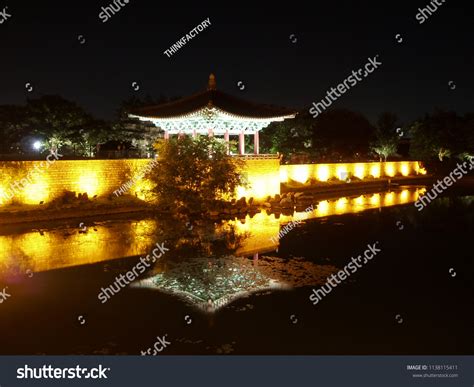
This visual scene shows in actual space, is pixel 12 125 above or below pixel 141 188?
above

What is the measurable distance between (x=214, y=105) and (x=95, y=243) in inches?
443

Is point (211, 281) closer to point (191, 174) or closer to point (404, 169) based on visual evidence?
point (191, 174)

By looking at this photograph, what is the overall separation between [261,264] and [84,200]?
1188 centimetres

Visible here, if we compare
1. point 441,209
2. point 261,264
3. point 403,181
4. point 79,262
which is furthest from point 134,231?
point 403,181

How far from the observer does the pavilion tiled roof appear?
26.0m

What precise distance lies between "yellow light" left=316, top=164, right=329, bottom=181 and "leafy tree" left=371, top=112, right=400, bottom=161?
1373cm

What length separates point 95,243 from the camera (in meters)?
16.3

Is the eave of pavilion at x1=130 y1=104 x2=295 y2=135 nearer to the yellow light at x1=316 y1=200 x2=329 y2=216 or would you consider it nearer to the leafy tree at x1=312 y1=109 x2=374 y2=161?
the yellow light at x1=316 y1=200 x2=329 y2=216

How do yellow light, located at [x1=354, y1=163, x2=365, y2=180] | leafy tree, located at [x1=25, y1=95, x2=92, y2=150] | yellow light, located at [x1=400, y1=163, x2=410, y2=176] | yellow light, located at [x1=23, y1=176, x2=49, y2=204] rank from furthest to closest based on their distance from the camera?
yellow light, located at [x1=400, y1=163, x2=410, y2=176] → yellow light, located at [x1=354, y1=163, x2=365, y2=180] → leafy tree, located at [x1=25, y1=95, x2=92, y2=150] → yellow light, located at [x1=23, y1=176, x2=49, y2=204]

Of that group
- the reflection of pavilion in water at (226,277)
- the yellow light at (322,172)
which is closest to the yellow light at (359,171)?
the yellow light at (322,172)

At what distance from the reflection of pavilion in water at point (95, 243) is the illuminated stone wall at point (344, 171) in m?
11.9

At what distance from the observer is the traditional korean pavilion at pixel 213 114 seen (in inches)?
1004

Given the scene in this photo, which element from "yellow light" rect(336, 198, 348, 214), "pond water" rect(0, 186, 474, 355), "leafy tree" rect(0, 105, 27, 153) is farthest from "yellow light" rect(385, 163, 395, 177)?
"leafy tree" rect(0, 105, 27, 153)

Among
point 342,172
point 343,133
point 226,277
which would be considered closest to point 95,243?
point 226,277
